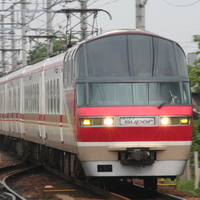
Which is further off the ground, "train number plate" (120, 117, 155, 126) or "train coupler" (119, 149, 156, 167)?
"train number plate" (120, 117, 155, 126)

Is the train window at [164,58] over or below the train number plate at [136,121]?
over

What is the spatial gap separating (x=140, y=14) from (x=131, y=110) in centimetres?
408

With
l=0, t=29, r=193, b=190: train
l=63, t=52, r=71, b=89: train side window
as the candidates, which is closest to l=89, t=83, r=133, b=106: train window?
l=0, t=29, r=193, b=190: train

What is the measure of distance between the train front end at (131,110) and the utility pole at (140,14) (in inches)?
103

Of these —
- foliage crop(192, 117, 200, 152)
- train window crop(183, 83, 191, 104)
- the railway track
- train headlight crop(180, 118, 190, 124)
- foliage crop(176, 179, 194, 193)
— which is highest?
train window crop(183, 83, 191, 104)

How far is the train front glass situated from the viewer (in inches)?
400

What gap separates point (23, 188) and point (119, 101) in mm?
3966

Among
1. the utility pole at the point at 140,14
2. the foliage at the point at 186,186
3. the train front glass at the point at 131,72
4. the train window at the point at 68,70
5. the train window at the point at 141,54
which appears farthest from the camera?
the utility pole at the point at 140,14

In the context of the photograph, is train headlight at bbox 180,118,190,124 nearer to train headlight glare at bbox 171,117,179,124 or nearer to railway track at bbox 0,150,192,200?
train headlight glare at bbox 171,117,179,124

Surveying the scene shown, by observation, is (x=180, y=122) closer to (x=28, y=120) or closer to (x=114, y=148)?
(x=114, y=148)

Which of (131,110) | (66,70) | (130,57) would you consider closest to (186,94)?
(131,110)

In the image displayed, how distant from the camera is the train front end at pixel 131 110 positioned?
9906 mm

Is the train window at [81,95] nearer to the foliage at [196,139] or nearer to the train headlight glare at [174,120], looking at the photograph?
the train headlight glare at [174,120]

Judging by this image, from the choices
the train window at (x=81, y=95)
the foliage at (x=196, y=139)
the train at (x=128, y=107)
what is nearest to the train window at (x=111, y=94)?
the train at (x=128, y=107)
